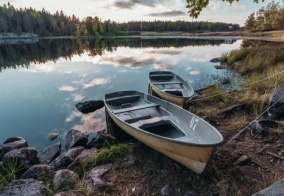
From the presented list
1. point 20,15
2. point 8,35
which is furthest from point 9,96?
point 20,15

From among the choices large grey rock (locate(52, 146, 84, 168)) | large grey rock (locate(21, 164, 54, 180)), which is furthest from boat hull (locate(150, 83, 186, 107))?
large grey rock (locate(21, 164, 54, 180))

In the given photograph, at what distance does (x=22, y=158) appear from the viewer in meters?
6.09

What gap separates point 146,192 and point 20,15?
107 m

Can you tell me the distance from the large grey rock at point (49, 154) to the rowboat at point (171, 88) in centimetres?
469

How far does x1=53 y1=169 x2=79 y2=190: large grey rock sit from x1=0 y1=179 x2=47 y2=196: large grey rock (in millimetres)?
307

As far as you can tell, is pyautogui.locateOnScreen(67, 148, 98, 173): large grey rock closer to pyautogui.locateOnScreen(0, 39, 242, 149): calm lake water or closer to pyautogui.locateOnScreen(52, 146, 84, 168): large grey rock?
pyautogui.locateOnScreen(52, 146, 84, 168): large grey rock

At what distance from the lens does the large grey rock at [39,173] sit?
5.29 metres

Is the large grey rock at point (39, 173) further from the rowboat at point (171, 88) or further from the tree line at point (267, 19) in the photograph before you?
the tree line at point (267, 19)

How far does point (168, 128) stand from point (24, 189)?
388 centimetres

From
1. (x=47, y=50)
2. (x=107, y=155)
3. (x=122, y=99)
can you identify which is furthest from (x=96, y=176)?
(x=47, y=50)

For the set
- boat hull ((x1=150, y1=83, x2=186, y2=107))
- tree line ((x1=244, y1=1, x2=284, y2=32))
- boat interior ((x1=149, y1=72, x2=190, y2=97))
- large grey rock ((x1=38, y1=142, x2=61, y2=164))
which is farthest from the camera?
tree line ((x1=244, y1=1, x2=284, y2=32))

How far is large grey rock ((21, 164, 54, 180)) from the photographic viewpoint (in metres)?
5.29

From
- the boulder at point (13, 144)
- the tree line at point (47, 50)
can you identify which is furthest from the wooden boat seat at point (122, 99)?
the tree line at point (47, 50)

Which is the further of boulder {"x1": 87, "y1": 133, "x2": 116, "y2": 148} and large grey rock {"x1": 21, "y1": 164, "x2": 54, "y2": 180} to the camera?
boulder {"x1": 87, "y1": 133, "x2": 116, "y2": 148}
